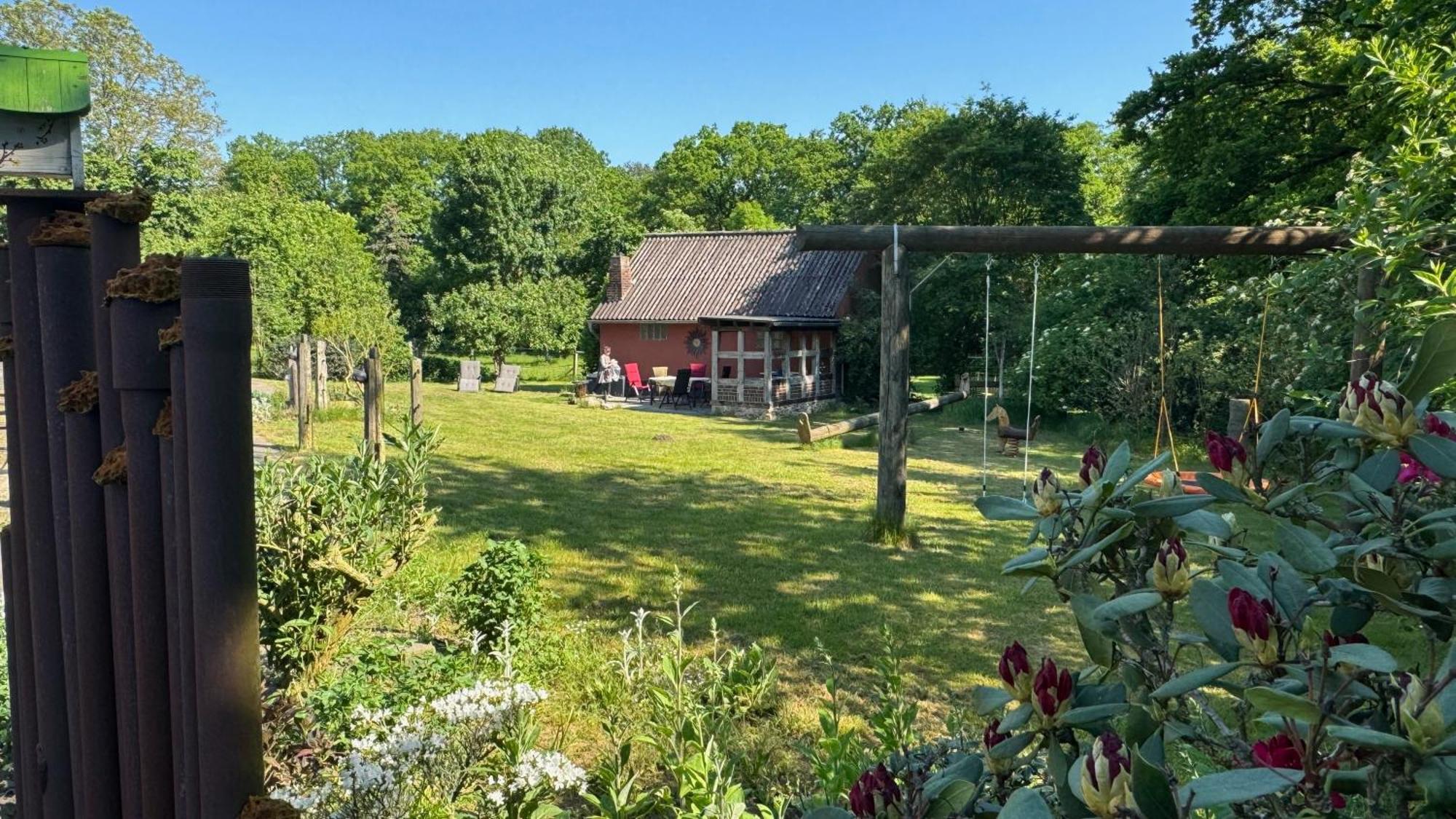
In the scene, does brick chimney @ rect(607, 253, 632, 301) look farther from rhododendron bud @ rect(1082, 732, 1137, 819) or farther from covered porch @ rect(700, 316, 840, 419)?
rhododendron bud @ rect(1082, 732, 1137, 819)

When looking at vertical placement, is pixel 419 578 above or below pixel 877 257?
below

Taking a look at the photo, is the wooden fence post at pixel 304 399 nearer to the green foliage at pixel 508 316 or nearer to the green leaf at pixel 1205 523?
the green leaf at pixel 1205 523

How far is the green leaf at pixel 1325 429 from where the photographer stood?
48.1 inches

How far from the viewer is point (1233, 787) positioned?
83 cm

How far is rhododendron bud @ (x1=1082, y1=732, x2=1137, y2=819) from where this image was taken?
86 cm

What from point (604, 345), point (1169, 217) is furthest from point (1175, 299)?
point (604, 345)

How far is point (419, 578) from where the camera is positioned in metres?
6.67

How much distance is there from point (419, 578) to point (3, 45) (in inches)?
203

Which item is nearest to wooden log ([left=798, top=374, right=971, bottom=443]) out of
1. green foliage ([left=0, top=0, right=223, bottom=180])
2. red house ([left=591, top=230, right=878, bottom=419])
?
red house ([left=591, top=230, right=878, bottom=419])

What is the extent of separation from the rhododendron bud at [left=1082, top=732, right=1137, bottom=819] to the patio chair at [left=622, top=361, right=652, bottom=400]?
24867mm

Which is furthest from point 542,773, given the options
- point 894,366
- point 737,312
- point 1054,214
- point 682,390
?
point 1054,214

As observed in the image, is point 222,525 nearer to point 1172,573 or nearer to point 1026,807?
point 1026,807

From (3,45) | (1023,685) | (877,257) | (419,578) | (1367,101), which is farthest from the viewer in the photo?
(877,257)

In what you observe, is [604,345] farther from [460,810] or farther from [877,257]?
[460,810]
